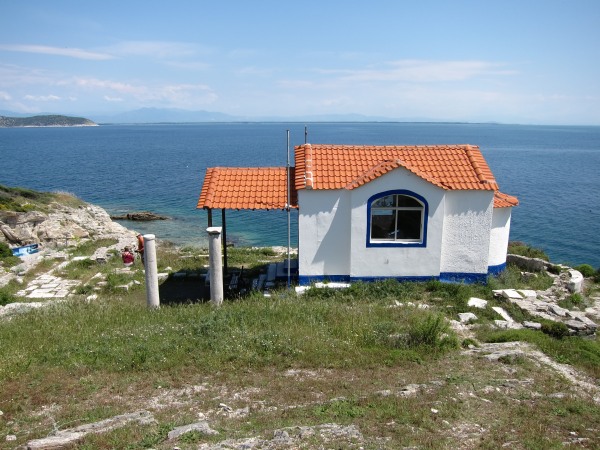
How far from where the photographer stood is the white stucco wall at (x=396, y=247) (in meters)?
16.2

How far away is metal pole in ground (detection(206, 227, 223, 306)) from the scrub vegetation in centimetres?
46

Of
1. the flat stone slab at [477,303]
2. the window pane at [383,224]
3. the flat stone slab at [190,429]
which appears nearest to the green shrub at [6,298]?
the flat stone slab at [190,429]

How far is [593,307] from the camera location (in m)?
15.9

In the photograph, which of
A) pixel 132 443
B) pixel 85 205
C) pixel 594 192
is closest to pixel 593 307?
pixel 132 443

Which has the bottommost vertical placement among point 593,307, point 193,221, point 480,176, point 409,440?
point 193,221

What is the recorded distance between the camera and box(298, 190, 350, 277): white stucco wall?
16.5 meters

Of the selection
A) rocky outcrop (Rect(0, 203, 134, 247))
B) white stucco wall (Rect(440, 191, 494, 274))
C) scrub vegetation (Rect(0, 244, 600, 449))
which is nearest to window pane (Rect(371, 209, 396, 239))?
white stucco wall (Rect(440, 191, 494, 274))

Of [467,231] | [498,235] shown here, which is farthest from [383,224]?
[498,235]

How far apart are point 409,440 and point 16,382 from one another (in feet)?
27.0

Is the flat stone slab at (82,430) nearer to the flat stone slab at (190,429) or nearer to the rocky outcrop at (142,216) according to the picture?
the flat stone slab at (190,429)

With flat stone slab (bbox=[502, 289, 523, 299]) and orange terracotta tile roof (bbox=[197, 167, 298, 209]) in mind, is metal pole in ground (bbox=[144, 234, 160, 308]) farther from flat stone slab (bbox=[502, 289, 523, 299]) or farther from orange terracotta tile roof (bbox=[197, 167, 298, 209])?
flat stone slab (bbox=[502, 289, 523, 299])

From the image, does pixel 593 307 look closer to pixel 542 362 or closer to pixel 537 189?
pixel 542 362

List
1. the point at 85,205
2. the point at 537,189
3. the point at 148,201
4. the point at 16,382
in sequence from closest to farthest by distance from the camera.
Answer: the point at 16,382 < the point at 85,205 < the point at 148,201 < the point at 537,189

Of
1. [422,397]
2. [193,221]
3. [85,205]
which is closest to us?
[422,397]
